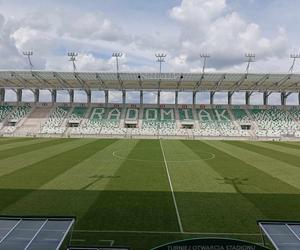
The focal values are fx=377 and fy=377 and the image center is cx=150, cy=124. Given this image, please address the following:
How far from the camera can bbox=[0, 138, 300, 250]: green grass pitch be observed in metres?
10.4

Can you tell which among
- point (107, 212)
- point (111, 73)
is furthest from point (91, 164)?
point (111, 73)

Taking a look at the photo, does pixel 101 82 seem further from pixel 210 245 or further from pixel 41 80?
pixel 210 245

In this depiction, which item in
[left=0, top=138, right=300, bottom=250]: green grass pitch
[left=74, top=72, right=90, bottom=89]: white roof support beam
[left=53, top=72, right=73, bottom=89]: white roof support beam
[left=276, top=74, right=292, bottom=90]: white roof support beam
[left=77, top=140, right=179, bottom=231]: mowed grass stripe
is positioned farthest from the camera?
[left=53, top=72, right=73, bottom=89]: white roof support beam

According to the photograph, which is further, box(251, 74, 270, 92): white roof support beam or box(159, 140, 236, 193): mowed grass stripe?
box(251, 74, 270, 92): white roof support beam

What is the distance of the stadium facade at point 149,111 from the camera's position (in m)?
58.1

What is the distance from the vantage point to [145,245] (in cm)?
926

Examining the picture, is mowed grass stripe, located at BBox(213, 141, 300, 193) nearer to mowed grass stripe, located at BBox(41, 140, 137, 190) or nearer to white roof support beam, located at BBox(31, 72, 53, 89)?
mowed grass stripe, located at BBox(41, 140, 137, 190)

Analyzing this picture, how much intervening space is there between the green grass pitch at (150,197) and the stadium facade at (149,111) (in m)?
35.0

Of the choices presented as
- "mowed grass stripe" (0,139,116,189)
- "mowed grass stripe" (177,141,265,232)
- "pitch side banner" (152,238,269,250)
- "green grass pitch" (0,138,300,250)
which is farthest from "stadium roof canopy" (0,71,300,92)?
"pitch side banner" (152,238,269,250)

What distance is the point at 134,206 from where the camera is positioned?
12.9 meters

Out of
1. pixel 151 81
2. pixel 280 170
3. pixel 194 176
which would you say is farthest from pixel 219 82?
pixel 194 176

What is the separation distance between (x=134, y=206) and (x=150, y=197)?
1533 mm

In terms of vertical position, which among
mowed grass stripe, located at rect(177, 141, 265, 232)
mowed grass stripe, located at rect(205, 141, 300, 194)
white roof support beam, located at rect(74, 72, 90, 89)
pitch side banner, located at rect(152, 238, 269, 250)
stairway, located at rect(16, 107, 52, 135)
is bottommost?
mowed grass stripe, located at rect(177, 141, 265, 232)

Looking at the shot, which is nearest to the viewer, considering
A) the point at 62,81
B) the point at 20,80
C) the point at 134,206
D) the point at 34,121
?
the point at 134,206
